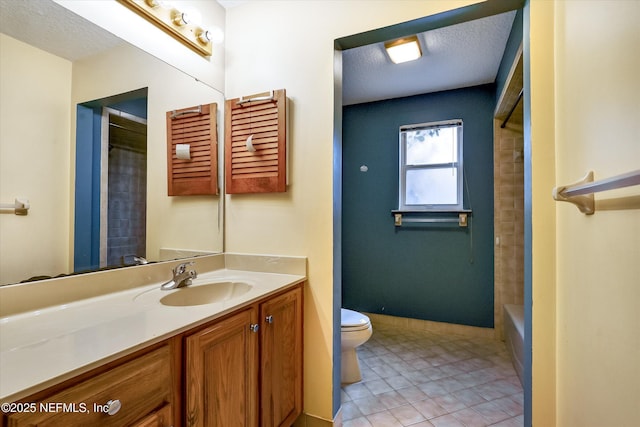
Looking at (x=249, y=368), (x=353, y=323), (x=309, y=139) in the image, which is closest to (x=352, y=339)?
(x=353, y=323)

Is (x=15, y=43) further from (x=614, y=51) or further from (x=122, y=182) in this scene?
(x=614, y=51)

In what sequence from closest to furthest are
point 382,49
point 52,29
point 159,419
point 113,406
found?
point 113,406
point 159,419
point 52,29
point 382,49

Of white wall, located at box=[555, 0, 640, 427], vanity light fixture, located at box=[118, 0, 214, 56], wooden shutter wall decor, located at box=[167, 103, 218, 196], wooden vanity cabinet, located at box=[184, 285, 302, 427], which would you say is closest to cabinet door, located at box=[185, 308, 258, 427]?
wooden vanity cabinet, located at box=[184, 285, 302, 427]

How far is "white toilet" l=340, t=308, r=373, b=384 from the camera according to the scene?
1977 millimetres

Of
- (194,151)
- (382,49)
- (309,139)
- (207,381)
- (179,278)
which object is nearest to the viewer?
(207,381)

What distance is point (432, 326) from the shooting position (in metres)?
2.96

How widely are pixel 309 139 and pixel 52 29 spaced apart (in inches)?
45.1

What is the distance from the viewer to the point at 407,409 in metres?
1.78

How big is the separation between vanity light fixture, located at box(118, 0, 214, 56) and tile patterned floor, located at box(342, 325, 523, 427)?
2369 millimetres

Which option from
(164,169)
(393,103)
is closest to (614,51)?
(164,169)

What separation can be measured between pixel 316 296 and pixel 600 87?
1.43 metres

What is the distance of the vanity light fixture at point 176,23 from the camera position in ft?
4.63

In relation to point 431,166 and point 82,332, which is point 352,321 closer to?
point 82,332

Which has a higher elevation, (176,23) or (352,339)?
(176,23)
